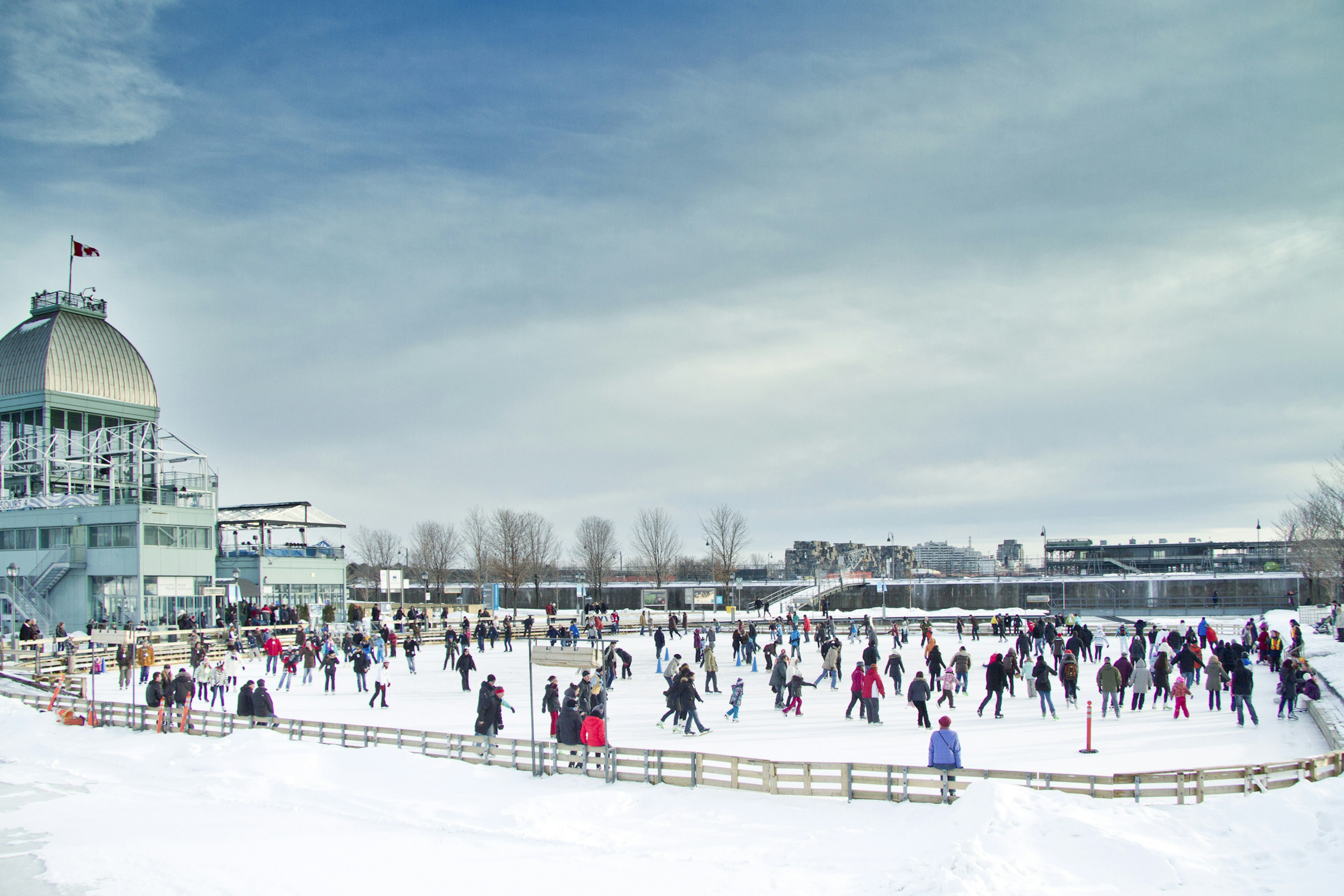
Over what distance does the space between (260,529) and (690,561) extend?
286 ft

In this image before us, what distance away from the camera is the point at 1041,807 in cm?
1211

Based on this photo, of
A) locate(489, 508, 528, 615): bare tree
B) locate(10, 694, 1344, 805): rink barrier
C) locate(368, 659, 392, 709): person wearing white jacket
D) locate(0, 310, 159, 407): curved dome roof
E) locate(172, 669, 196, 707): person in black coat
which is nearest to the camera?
locate(10, 694, 1344, 805): rink barrier

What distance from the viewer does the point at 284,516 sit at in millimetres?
62906

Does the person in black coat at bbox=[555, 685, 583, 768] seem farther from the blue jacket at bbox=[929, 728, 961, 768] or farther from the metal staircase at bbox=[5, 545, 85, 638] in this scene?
the metal staircase at bbox=[5, 545, 85, 638]

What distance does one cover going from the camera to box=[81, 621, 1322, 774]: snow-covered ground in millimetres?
17156

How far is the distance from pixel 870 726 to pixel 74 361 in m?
52.7

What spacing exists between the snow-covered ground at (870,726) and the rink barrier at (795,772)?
1414mm

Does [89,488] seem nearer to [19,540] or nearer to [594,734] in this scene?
[19,540]

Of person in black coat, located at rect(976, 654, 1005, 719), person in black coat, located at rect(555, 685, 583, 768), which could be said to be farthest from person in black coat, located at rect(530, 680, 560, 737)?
person in black coat, located at rect(976, 654, 1005, 719)

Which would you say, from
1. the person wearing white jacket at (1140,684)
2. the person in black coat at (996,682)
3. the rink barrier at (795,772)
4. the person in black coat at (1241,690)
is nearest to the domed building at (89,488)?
the rink barrier at (795,772)

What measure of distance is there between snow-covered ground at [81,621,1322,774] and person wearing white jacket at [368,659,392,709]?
11.3 inches

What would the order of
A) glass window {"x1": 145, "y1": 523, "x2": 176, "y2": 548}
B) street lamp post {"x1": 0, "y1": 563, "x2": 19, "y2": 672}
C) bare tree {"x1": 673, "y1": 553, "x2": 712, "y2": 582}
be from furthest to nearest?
bare tree {"x1": 673, "y1": 553, "x2": 712, "y2": 582} → glass window {"x1": 145, "y1": 523, "x2": 176, "y2": 548} → street lamp post {"x1": 0, "y1": 563, "x2": 19, "y2": 672}

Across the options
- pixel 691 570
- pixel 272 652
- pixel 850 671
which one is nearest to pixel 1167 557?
pixel 691 570

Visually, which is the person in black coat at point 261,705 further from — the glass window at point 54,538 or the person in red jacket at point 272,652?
the glass window at point 54,538
